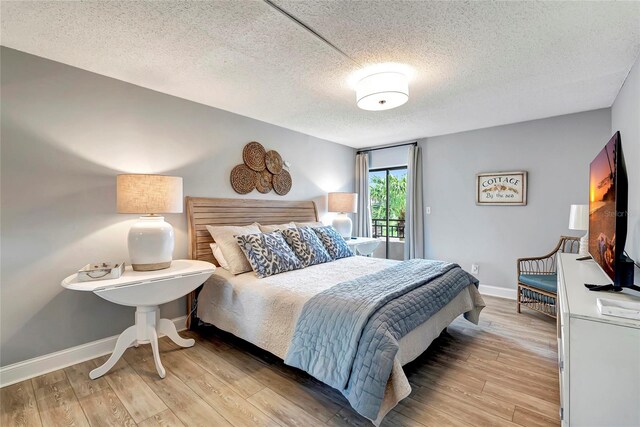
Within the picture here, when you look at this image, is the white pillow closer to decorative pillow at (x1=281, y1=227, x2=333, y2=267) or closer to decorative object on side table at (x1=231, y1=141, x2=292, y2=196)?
decorative pillow at (x1=281, y1=227, x2=333, y2=267)

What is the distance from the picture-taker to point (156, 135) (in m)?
2.72

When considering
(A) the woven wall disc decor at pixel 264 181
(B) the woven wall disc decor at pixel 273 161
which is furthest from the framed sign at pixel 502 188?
(A) the woven wall disc decor at pixel 264 181

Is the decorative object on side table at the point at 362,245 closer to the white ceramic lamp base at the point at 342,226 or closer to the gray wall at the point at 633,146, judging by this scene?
the white ceramic lamp base at the point at 342,226

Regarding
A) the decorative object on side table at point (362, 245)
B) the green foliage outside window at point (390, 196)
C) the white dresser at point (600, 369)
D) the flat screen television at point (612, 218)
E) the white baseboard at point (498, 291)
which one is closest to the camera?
the white dresser at point (600, 369)

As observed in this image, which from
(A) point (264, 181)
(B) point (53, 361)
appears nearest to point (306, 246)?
(A) point (264, 181)

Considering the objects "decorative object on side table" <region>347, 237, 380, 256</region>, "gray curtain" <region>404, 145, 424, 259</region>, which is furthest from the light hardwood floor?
"gray curtain" <region>404, 145, 424, 259</region>

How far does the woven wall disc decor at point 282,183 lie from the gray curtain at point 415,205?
6.20 feet

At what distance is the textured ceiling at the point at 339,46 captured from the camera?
5.30 ft

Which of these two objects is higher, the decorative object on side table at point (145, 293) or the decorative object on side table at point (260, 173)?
the decorative object on side table at point (260, 173)

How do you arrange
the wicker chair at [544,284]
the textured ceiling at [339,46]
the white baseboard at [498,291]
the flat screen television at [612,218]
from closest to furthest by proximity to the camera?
the flat screen television at [612,218] → the textured ceiling at [339,46] → the wicker chair at [544,284] → the white baseboard at [498,291]

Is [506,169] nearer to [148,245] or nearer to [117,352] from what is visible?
[148,245]

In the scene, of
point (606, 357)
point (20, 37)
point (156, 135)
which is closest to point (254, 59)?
point (156, 135)

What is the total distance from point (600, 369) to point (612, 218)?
0.81m

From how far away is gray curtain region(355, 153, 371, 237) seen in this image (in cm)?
509
